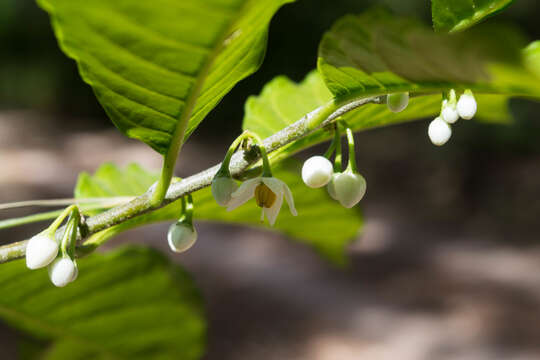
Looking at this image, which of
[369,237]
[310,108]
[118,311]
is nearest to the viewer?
[310,108]

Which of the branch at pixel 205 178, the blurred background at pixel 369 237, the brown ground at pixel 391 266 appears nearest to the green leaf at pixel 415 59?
the branch at pixel 205 178

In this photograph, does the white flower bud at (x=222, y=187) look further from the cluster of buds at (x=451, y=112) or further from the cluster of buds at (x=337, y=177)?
the cluster of buds at (x=451, y=112)

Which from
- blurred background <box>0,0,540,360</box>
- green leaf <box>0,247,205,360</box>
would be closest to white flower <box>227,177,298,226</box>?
green leaf <box>0,247,205,360</box>

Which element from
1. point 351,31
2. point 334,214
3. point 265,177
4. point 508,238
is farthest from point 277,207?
point 508,238

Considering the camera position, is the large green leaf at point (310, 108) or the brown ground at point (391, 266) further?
the brown ground at point (391, 266)

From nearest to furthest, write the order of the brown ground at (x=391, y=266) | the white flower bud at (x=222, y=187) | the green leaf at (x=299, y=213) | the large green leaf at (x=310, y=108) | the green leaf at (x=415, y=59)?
the green leaf at (x=415, y=59) < the white flower bud at (x=222, y=187) < the large green leaf at (x=310, y=108) < the green leaf at (x=299, y=213) < the brown ground at (x=391, y=266)

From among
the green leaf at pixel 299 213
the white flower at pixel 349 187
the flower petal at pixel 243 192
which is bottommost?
the flower petal at pixel 243 192

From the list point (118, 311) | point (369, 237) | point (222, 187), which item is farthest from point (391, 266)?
point (222, 187)

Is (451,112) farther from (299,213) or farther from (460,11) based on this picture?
(299,213)
